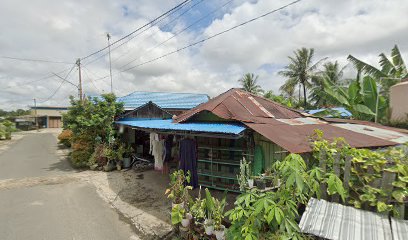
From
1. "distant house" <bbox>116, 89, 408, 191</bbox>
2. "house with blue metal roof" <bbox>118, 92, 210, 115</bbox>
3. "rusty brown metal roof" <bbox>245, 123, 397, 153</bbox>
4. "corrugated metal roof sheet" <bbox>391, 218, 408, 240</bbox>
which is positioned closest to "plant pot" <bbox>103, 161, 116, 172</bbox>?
"house with blue metal roof" <bbox>118, 92, 210, 115</bbox>

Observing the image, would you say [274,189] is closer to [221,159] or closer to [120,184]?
[221,159]

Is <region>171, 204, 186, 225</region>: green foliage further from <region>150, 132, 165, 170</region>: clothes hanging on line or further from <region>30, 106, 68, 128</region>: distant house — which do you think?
<region>30, 106, 68, 128</region>: distant house

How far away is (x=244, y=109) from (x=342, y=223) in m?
5.19

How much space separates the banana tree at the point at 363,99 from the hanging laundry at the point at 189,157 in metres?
8.67

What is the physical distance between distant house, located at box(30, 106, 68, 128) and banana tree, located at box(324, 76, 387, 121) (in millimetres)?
58293

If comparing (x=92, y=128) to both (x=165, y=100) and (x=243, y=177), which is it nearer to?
(x=165, y=100)

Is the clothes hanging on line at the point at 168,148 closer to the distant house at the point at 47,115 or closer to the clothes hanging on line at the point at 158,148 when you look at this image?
the clothes hanging on line at the point at 158,148

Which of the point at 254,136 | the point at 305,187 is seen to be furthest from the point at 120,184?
the point at 305,187

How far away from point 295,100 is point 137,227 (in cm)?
3104

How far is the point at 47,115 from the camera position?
55375 mm

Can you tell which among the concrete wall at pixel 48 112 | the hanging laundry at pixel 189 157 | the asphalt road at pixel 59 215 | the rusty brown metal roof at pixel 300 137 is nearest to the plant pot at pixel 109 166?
the asphalt road at pixel 59 215

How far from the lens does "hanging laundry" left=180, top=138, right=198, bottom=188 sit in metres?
8.69

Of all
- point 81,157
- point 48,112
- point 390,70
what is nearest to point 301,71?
point 390,70

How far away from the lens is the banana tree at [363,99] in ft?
38.9
